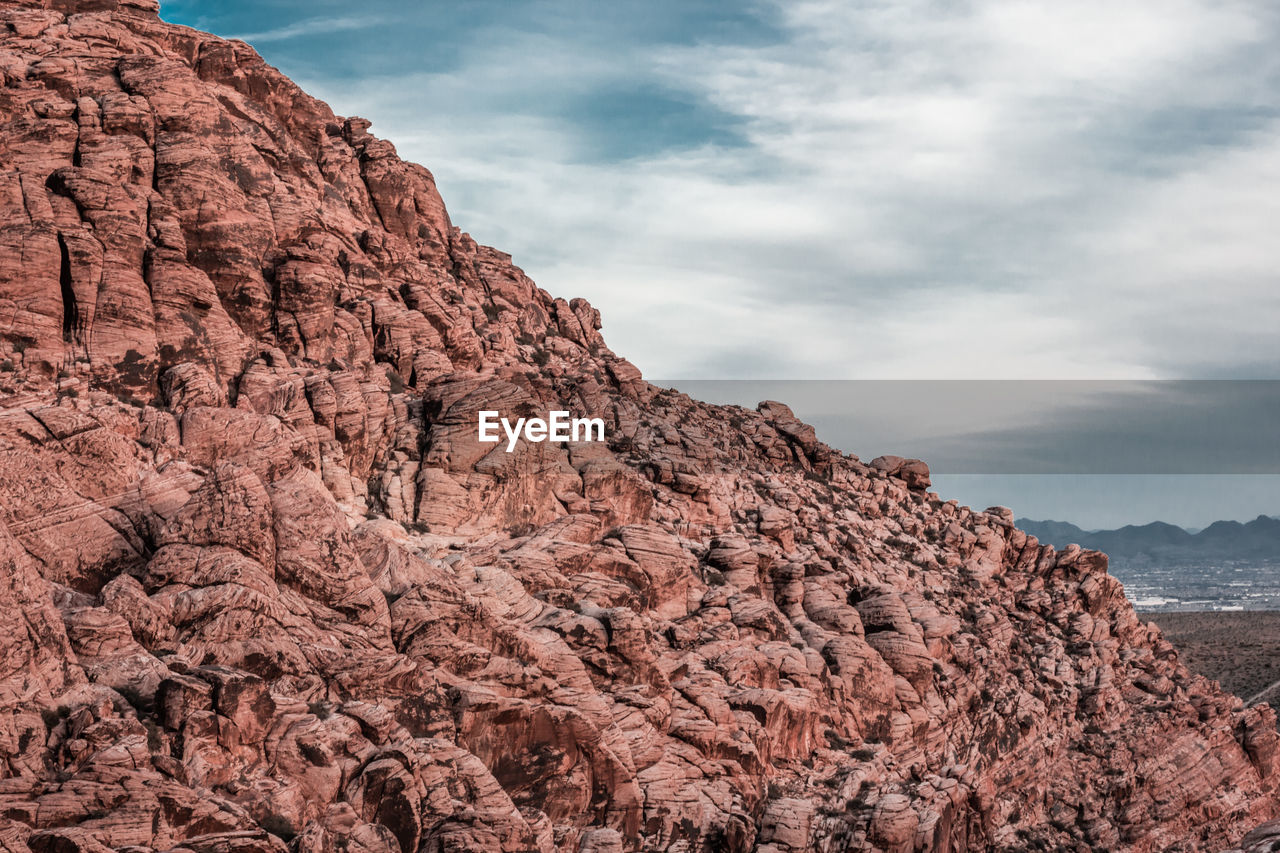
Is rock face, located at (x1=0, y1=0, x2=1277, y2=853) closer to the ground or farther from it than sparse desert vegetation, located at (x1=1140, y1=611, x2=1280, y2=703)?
farther from it

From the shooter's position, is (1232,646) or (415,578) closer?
(415,578)

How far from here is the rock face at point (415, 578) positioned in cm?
3556

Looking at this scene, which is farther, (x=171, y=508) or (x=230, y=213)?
(x=230, y=213)

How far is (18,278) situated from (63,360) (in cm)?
373

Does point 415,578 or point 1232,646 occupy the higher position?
point 415,578

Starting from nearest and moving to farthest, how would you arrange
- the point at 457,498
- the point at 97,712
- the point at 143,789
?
the point at 143,789 < the point at 97,712 < the point at 457,498

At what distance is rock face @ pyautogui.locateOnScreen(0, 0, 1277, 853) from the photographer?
117 feet

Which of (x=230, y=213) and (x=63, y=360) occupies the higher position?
(x=230, y=213)

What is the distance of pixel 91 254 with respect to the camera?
50.8 m

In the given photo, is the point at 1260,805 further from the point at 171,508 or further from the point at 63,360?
the point at 63,360

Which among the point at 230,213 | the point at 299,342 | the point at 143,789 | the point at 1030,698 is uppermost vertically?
the point at 230,213

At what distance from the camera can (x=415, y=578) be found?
44.7m

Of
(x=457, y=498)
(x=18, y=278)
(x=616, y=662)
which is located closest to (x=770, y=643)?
(x=616, y=662)

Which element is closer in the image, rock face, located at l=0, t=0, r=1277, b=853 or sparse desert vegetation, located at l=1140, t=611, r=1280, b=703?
rock face, located at l=0, t=0, r=1277, b=853
